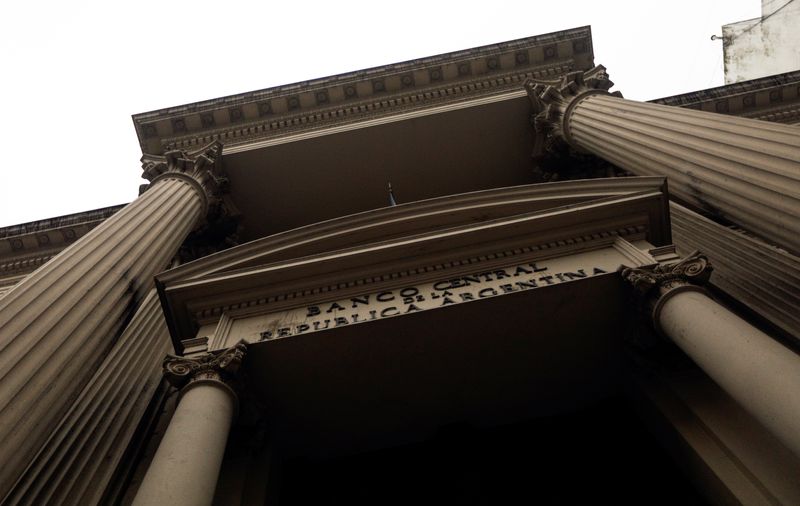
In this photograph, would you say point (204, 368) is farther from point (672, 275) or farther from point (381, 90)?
point (381, 90)

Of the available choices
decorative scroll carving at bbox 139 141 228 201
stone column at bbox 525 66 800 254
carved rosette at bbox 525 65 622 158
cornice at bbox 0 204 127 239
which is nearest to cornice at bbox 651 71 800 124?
carved rosette at bbox 525 65 622 158

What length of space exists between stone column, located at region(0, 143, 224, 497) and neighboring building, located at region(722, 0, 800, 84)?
22.6 meters

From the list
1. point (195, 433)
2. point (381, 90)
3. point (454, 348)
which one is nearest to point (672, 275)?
point (454, 348)

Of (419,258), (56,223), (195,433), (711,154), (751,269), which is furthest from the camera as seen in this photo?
(56,223)

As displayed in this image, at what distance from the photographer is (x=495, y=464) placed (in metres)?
8.78

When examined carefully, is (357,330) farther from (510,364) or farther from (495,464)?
(495,464)

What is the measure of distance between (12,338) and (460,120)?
12.0 meters

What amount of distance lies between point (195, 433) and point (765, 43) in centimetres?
2527

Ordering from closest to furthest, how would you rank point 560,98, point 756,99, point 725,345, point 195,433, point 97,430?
point 725,345
point 195,433
point 97,430
point 560,98
point 756,99

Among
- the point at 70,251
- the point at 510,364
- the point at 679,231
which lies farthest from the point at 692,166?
the point at 70,251

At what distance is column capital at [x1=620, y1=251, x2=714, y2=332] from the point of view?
23.0 feet

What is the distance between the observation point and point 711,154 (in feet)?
25.9

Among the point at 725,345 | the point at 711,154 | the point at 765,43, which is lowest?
the point at 725,345

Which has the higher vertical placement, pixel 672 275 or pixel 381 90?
pixel 381 90
